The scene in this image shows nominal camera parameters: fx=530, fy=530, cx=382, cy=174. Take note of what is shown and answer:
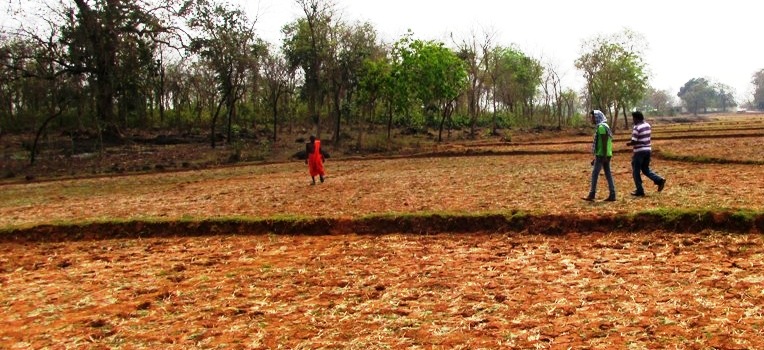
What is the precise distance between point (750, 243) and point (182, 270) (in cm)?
782

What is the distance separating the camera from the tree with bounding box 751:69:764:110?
11556 cm

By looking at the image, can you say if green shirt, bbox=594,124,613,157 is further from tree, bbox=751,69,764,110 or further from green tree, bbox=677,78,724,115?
tree, bbox=751,69,764,110

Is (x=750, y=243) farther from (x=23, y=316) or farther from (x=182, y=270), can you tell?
(x=23, y=316)

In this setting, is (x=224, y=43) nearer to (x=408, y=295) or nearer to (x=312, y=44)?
(x=312, y=44)

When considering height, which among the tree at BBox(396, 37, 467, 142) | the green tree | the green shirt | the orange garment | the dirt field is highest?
the green tree

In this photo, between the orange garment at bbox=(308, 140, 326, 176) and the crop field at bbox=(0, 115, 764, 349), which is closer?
the crop field at bbox=(0, 115, 764, 349)

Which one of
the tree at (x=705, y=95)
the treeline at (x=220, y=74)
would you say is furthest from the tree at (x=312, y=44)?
the tree at (x=705, y=95)

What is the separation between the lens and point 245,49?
3212cm

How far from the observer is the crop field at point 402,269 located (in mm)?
4887

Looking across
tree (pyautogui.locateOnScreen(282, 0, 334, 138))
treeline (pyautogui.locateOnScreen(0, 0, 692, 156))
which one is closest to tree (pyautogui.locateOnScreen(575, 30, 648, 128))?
treeline (pyautogui.locateOnScreen(0, 0, 692, 156))

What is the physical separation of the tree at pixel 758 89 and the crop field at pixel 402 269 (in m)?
126

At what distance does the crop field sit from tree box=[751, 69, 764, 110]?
125866 millimetres

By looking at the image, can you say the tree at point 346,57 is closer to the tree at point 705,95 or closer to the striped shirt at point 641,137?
the striped shirt at point 641,137

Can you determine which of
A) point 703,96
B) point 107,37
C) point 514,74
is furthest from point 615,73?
point 703,96
